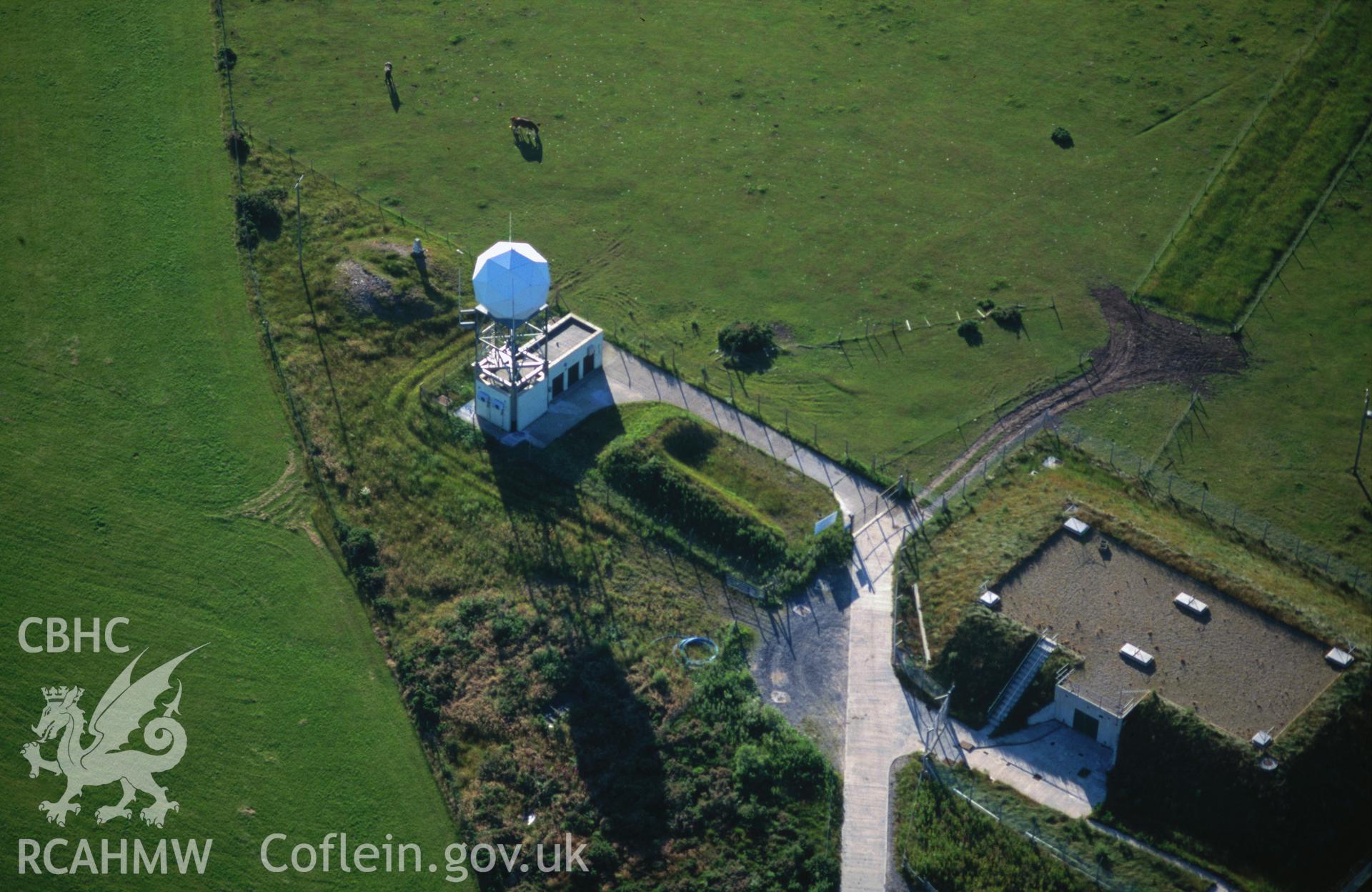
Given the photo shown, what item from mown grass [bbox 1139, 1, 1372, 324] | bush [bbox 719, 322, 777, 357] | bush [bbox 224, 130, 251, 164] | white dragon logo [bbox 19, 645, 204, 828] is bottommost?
white dragon logo [bbox 19, 645, 204, 828]

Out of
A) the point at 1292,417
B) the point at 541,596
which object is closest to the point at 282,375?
the point at 541,596

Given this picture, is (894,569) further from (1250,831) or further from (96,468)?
(96,468)

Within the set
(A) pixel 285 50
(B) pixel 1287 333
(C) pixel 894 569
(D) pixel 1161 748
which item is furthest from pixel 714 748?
(A) pixel 285 50

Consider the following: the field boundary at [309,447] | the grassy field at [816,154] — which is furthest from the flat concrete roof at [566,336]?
the field boundary at [309,447]

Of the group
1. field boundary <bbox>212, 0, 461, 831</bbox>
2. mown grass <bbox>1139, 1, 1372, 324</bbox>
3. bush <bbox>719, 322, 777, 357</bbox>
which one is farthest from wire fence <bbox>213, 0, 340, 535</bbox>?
mown grass <bbox>1139, 1, 1372, 324</bbox>

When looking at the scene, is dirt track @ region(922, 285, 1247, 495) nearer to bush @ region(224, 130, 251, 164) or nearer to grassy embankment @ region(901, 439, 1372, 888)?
grassy embankment @ region(901, 439, 1372, 888)

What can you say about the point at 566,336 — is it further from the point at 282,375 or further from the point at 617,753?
the point at 617,753
